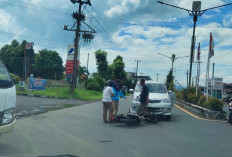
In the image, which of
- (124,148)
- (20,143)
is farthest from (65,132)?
(124,148)

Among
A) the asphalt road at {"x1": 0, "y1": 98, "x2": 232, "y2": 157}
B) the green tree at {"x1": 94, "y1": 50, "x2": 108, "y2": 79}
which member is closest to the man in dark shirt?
the asphalt road at {"x1": 0, "y1": 98, "x2": 232, "y2": 157}

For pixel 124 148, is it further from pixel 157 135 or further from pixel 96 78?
pixel 96 78

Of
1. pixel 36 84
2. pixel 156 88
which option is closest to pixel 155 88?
pixel 156 88

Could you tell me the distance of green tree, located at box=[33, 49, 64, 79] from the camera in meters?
81.2

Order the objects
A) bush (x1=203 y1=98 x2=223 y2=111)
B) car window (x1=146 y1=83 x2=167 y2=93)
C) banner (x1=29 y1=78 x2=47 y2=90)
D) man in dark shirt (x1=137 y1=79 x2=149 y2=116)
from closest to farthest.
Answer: man in dark shirt (x1=137 y1=79 x2=149 y2=116) < car window (x1=146 y1=83 x2=167 y2=93) < bush (x1=203 y1=98 x2=223 y2=111) < banner (x1=29 y1=78 x2=47 y2=90)

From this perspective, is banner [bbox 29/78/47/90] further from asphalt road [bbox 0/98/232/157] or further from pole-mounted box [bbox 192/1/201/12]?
asphalt road [bbox 0/98/232/157]

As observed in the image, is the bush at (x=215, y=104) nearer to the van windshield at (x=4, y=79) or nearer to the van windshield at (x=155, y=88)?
the van windshield at (x=155, y=88)

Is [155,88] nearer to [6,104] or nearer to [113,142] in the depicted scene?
[113,142]

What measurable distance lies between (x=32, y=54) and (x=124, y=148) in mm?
81941

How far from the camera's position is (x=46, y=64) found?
266ft

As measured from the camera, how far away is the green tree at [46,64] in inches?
3196

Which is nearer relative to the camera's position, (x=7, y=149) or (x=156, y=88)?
(x=7, y=149)

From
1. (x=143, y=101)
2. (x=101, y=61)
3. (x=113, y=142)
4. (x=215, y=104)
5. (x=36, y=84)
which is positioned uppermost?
(x=101, y=61)

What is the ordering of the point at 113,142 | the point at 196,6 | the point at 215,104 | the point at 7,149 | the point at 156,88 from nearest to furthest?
1. the point at 7,149
2. the point at 113,142
3. the point at 156,88
4. the point at 215,104
5. the point at 196,6
